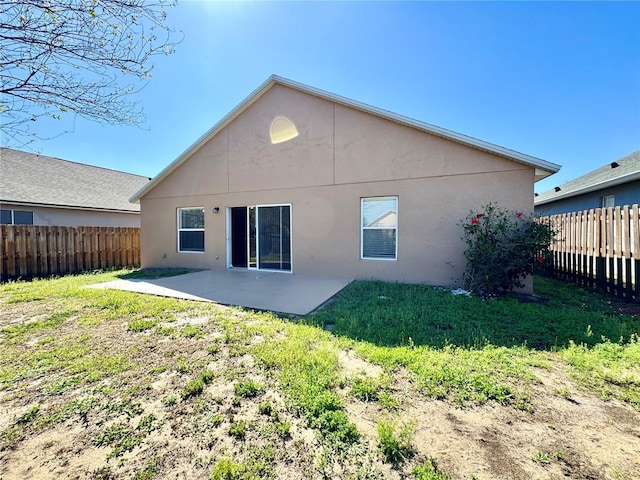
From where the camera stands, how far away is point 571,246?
7.41 meters

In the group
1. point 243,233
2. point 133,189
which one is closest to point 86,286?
point 243,233

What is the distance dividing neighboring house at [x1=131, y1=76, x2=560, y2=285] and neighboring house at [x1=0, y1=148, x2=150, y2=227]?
4624 mm

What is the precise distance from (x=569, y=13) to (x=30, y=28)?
10.9 meters

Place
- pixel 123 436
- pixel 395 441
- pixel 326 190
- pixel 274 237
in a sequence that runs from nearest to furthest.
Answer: pixel 395 441, pixel 123 436, pixel 326 190, pixel 274 237

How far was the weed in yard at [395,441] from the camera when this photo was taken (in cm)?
185

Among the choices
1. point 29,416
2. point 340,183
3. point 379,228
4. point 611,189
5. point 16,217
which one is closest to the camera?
point 29,416

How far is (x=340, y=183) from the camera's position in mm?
7945

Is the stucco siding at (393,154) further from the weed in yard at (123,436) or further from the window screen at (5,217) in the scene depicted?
the window screen at (5,217)

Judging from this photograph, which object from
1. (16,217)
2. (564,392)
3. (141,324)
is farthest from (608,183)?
(16,217)

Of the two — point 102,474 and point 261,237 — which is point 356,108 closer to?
point 261,237

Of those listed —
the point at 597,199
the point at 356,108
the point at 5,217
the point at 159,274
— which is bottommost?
the point at 159,274

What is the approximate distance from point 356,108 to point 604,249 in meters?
6.85

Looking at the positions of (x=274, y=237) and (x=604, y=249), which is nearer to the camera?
(x=604, y=249)

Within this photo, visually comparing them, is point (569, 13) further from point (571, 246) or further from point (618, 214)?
point (571, 246)
